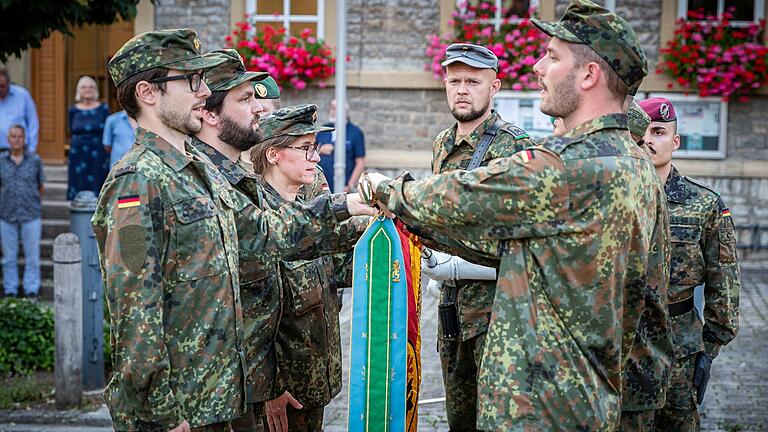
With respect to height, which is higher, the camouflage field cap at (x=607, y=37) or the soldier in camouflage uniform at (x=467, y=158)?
the camouflage field cap at (x=607, y=37)

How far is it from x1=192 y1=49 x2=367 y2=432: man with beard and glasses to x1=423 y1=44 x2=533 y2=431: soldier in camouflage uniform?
0.87m

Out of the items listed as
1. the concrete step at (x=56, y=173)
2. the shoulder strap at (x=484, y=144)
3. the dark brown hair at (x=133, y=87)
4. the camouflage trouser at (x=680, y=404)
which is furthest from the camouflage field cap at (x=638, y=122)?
the concrete step at (x=56, y=173)

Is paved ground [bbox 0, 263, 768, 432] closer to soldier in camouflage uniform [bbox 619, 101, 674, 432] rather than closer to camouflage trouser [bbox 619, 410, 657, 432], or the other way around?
camouflage trouser [bbox 619, 410, 657, 432]

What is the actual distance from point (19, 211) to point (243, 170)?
767 cm

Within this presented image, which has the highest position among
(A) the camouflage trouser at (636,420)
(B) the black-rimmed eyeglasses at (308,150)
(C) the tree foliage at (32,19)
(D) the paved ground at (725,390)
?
(C) the tree foliage at (32,19)

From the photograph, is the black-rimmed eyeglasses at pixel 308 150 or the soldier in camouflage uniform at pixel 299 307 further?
the black-rimmed eyeglasses at pixel 308 150

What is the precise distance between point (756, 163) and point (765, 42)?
1665mm

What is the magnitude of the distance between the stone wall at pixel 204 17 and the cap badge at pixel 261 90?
9.18 meters

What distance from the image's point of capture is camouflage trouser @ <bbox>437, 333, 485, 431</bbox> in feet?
17.1

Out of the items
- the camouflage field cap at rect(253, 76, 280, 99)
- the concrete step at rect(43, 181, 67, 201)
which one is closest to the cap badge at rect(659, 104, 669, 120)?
the camouflage field cap at rect(253, 76, 280, 99)

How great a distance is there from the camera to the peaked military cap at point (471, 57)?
5.51 metres

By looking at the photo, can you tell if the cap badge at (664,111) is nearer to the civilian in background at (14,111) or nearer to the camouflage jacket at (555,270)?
the camouflage jacket at (555,270)

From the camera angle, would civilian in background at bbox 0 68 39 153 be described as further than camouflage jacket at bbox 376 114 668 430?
Yes

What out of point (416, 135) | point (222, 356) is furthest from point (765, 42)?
point (222, 356)
